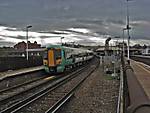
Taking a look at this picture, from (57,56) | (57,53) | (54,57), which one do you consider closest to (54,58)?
(54,57)

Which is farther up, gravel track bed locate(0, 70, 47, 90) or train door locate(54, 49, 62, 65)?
train door locate(54, 49, 62, 65)

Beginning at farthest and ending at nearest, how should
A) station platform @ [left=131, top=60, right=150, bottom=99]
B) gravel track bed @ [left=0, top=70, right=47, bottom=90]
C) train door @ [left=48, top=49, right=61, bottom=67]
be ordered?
train door @ [left=48, top=49, right=61, bottom=67]
gravel track bed @ [left=0, top=70, right=47, bottom=90]
station platform @ [left=131, top=60, right=150, bottom=99]

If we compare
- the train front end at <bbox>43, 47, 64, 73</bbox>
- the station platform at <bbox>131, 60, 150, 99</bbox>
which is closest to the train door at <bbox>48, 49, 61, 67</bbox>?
the train front end at <bbox>43, 47, 64, 73</bbox>

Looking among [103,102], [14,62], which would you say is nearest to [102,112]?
[103,102]

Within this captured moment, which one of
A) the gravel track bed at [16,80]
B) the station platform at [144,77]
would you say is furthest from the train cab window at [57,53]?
the station platform at [144,77]

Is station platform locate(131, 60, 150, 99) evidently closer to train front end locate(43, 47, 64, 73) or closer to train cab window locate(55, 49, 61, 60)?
train front end locate(43, 47, 64, 73)

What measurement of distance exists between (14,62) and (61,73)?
327 inches

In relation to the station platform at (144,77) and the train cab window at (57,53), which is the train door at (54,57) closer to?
the train cab window at (57,53)

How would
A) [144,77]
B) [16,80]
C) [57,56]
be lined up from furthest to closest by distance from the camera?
1. [57,56]
2. [16,80]
3. [144,77]

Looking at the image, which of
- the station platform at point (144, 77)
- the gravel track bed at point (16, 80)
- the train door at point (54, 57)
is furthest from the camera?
the train door at point (54, 57)

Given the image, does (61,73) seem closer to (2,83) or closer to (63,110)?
(2,83)

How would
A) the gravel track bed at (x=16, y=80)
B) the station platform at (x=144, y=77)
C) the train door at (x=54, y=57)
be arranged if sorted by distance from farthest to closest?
the train door at (x=54, y=57)
the gravel track bed at (x=16, y=80)
the station platform at (x=144, y=77)

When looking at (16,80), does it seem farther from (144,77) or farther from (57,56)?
(144,77)

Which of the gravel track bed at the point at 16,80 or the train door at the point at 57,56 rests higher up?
the train door at the point at 57,56
